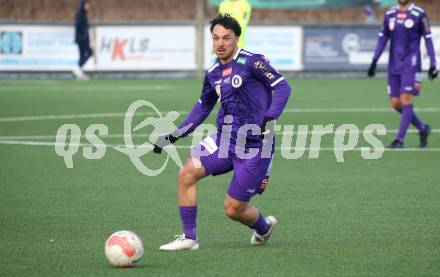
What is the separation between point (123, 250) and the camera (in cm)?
876

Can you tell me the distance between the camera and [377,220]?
11211mm

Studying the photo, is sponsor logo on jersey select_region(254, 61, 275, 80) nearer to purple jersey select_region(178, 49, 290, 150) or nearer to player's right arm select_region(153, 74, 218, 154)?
purple jersey select_region(178, 49, 290, 150)

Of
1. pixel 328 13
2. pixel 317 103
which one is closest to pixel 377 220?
pixel 317 103

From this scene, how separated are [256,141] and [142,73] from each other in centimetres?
2512

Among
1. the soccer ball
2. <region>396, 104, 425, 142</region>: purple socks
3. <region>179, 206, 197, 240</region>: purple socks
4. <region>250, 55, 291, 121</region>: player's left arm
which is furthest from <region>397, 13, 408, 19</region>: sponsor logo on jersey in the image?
the soccer ball

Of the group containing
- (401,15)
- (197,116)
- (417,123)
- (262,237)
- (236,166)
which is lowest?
(417,123)

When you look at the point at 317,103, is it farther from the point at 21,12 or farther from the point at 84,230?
the point at 21,12

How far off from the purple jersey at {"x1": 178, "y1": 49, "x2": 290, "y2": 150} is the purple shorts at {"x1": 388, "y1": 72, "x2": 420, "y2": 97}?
789 centimetres

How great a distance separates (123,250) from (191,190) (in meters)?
1.08

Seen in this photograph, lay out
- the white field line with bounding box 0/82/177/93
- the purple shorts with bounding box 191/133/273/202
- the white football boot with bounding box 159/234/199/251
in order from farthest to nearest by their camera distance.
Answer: the white field line with bounding box 0/82/177/93, the purple shorts with bounding box 191/133/273/202, the white football boot with bounding box 159/234/199/251

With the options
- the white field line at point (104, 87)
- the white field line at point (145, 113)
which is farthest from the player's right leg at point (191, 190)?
the white field line at point (104, 87)

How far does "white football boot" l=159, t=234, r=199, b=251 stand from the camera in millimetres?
9523

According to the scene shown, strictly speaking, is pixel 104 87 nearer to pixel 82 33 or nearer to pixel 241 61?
pixel 82 33

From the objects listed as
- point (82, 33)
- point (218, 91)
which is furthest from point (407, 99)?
point (82, 33)
